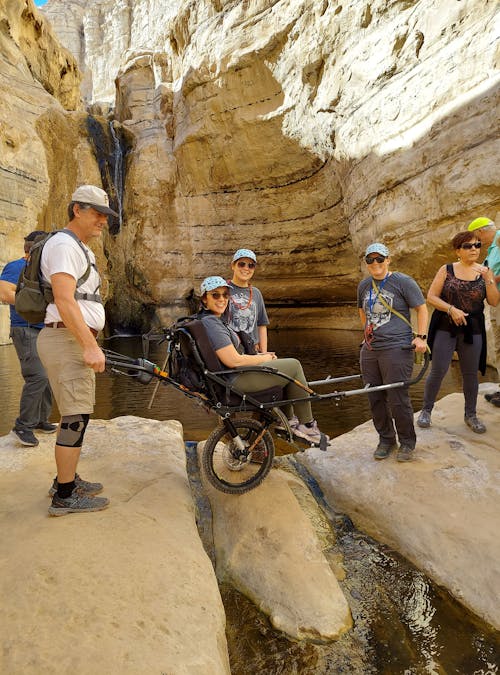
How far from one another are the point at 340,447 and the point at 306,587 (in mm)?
1904

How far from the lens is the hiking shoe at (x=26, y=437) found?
368 cm

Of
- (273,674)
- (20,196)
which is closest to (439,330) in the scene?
(273,674)

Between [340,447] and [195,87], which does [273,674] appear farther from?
[195,87]

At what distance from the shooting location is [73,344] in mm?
2467

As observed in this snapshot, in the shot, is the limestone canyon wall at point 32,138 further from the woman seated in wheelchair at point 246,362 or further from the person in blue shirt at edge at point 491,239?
the person in blue shirt at edge at point 491,239

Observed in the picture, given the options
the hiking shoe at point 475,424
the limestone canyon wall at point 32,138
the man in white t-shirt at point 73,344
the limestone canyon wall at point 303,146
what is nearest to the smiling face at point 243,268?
the man in white t-shirt at point 73,344

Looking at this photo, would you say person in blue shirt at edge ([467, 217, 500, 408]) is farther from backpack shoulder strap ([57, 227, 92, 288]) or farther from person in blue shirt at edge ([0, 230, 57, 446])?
person in blue shirt at edge ([0, 230, 57, 446])

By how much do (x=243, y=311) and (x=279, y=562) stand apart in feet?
6.57

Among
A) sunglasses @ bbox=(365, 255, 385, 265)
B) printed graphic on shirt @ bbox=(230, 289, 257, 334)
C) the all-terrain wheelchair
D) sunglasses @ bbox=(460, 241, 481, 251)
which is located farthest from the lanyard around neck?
printed graphic on shirt @ bbox=(230, 289, 257, 334)

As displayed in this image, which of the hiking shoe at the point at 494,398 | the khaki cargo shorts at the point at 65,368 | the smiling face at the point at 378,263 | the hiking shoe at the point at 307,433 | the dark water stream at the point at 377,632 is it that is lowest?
the dark water stream at the point at 377,632

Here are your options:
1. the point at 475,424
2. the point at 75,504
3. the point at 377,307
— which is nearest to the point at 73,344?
the point at 75,504

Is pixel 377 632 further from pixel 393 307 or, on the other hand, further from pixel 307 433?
pixel 393 307

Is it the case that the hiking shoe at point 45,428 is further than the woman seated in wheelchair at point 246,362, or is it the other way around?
the hiking shoe at point 45,428

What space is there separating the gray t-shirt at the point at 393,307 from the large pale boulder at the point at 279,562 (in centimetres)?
143
